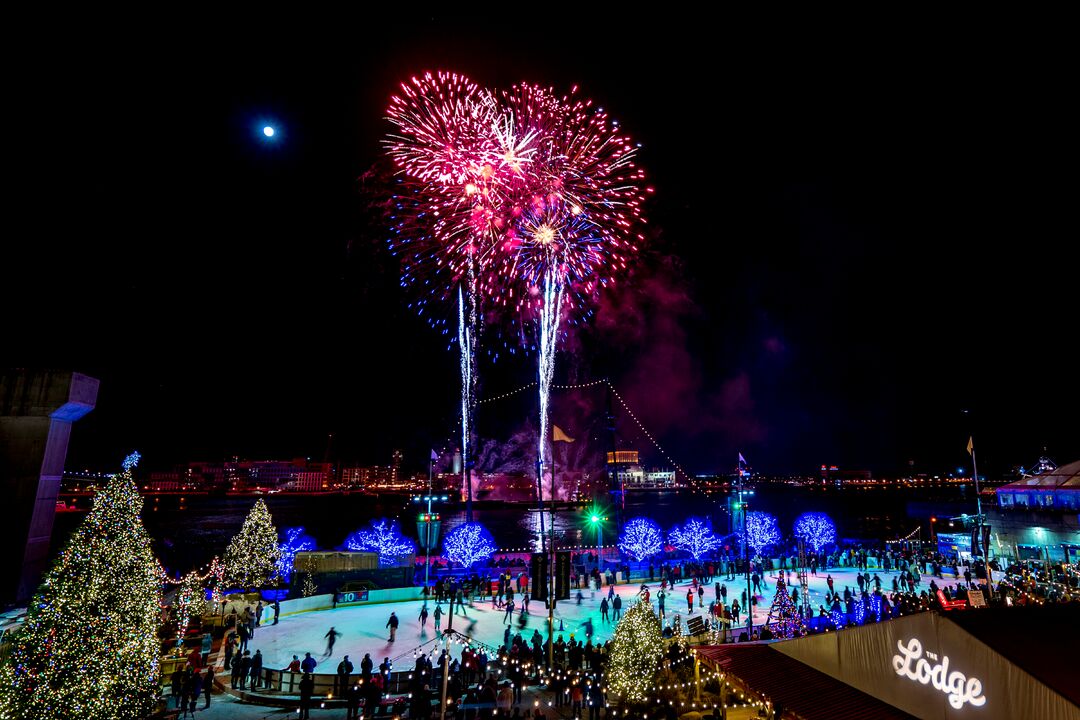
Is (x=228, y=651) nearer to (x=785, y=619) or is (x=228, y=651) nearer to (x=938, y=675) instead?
(x=785, y=619)

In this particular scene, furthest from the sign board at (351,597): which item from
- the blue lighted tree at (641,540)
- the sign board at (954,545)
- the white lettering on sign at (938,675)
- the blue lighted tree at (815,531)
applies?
the sign board at (954,545)

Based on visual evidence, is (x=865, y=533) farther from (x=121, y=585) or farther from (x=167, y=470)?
(x=167, y=470)

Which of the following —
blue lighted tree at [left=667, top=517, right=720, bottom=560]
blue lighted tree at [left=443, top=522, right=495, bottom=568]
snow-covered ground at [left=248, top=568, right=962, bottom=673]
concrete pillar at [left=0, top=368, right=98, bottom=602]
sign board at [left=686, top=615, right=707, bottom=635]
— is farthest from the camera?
blue lighted tree at [left=667, top=517, right=720, bottom=560]

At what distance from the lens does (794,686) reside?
8977 millimetres

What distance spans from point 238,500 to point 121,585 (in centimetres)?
16283

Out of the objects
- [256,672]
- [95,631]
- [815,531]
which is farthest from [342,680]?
[815,531]

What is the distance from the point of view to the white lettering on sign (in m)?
6.60

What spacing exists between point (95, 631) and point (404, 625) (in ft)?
45.3

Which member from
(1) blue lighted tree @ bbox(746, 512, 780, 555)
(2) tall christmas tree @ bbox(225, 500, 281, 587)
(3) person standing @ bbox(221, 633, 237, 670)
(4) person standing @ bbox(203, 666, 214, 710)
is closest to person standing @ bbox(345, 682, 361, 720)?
(4) person standing @ bbox(203, 666, 214, 710)

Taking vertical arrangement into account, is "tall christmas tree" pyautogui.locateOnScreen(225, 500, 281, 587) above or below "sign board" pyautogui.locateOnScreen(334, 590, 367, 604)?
above

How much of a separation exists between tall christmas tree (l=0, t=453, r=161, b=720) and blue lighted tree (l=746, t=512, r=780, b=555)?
39.5 m

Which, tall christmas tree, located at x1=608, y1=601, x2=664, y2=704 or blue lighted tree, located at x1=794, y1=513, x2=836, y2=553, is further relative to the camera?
blue lighted tree, located at x1=794, y1=513, x2=836, y2=553

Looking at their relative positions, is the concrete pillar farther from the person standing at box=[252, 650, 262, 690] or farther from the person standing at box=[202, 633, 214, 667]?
the person standing at box=[252, 650, 262, 690]

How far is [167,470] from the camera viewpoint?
622 ft
